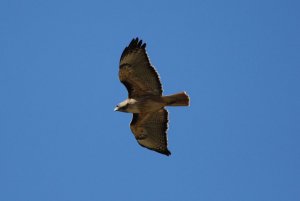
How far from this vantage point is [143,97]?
1477cm

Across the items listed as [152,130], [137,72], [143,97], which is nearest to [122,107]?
[143,97]

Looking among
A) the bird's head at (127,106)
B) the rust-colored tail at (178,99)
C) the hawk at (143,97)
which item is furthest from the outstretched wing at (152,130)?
the rust-colored tail at (178,99)

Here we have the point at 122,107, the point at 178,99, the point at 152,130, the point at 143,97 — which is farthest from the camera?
the point at 152,130

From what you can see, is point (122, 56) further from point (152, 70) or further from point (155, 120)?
point (155, 120)

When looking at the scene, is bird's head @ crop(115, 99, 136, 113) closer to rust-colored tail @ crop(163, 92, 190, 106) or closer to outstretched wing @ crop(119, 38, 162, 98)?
outstretched wing @ crop(119, 38, 162, 98)

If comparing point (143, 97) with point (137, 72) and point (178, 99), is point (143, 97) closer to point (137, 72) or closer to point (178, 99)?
point (137, 72)

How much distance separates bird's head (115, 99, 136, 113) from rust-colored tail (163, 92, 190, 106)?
2.69 ft

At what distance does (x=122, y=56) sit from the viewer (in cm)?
1438

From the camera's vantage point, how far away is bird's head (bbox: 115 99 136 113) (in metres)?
14.6

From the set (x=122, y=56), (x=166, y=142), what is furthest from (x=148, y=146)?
(x=122, y=56)

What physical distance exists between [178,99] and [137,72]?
3.83ft

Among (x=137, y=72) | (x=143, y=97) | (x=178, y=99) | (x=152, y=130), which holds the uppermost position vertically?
(x=137, y=72)

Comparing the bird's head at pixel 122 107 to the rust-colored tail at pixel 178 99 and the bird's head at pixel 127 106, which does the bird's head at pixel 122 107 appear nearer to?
the bird's head at pixel 127 106

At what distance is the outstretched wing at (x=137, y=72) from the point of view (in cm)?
1439
